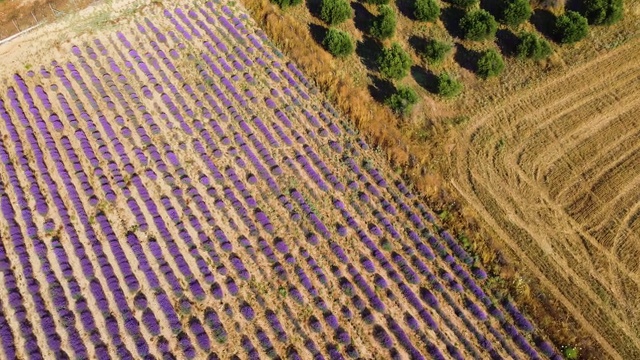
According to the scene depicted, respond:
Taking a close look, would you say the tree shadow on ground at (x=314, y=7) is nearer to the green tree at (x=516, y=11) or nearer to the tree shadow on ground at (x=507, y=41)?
the tree shadow on ground at (x=507, y=41)

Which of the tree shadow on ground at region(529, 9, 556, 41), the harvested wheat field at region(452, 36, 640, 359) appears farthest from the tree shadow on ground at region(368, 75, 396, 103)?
the tree shadow on ground at region(529, 9, 556, 41)

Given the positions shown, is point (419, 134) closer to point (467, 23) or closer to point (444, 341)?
point (467, 23)

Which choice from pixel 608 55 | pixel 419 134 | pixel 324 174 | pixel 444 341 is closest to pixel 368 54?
pixel 419 134

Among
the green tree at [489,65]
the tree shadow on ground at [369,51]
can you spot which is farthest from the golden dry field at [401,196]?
the green tree at [489,65]

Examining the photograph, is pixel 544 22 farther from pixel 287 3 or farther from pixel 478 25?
pixel 287 3

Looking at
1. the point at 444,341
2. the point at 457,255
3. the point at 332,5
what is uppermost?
the point at 332,5
